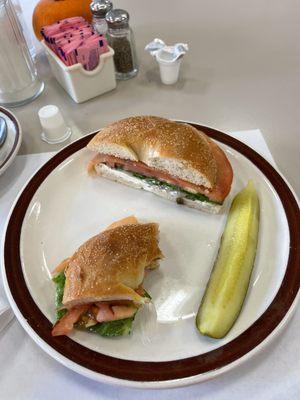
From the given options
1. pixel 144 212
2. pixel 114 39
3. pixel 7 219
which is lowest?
pixel 144 212

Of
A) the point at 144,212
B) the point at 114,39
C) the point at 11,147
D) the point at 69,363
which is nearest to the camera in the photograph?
the point at 69,363

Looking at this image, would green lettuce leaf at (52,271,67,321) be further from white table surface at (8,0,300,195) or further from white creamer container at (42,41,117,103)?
white creamer container at (42,41,117,103)

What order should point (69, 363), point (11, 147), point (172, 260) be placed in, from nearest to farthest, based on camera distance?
point (69, 363)
point (172, 260)
point (11, 147)

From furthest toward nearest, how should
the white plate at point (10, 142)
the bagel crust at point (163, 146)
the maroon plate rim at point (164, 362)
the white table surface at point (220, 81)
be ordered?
the white table surface at point (220, 81) < the white plate at point (10, 142) < the bagel crust at point (163, 146) < the maroon plate rim at point (164, 362)

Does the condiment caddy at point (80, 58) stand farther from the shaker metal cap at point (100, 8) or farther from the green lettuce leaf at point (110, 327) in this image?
the green lettuce leaf at point (110, 327)

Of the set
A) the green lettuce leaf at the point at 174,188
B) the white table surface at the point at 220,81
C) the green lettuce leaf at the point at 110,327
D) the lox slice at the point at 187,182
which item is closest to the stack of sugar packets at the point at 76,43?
the white table surface at the point at 220,81

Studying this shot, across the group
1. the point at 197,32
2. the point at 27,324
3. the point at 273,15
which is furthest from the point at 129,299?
the point at 273,15

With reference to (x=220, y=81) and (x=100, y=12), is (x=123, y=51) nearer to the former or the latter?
(x=100, y=12)

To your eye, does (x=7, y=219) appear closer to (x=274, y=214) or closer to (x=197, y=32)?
(x=274, y=214)
